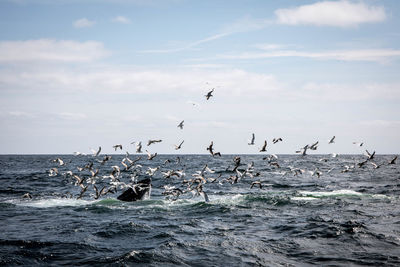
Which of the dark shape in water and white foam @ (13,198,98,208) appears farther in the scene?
the dark shape in water

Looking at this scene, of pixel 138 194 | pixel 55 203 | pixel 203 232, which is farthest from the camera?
pixel 138 194

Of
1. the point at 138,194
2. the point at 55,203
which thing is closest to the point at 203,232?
the point at 138,194

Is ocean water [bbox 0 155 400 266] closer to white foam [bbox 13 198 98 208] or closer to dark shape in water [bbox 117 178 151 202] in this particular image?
white foam [bbox 13 198 98 208]

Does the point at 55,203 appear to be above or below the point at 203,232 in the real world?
below

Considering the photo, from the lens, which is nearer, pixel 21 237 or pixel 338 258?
pixel 338 258

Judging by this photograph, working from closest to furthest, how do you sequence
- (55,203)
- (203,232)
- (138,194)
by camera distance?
(203,232) < (55,203) < (138,194)

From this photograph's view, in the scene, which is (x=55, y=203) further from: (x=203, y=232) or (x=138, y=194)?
(x=203, y=232)

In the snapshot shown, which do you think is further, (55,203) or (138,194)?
(138,194)

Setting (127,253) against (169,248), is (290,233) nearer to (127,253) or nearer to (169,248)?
(169,248)

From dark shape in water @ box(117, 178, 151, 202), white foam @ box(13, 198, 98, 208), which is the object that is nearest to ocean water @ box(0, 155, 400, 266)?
white foam @ box(13, 198, 98, 208)

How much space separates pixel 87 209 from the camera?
26.4m

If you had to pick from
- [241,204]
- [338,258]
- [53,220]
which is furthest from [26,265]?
[241,204]

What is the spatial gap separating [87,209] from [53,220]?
4423 mm

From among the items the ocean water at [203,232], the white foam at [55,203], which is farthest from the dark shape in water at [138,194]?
the white foam at [55,203]
